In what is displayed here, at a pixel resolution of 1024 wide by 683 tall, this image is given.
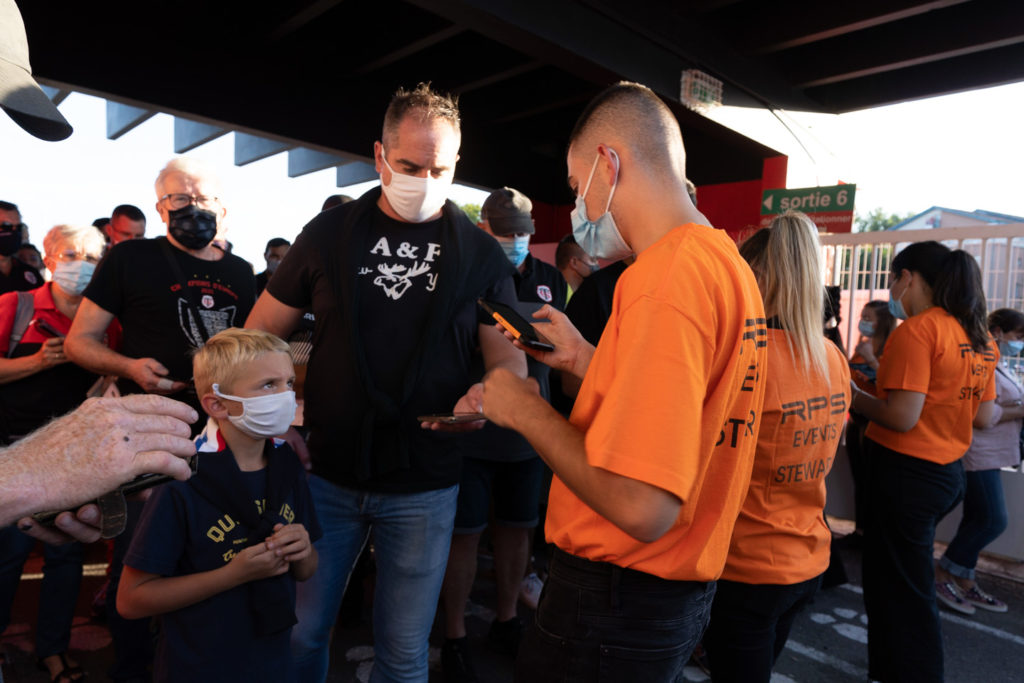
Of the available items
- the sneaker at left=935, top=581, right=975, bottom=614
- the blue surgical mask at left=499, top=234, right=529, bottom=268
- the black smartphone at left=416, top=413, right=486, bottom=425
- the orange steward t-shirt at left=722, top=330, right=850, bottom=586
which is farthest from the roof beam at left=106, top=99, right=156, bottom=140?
the sneaker at left=935, top=581, right=975, bottom=614

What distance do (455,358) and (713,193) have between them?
9.16 metres

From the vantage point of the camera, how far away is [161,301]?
265 cm

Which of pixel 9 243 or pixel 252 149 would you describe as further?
pixel 252 149

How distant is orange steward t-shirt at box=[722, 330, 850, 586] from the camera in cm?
186

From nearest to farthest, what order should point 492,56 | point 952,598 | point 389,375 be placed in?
point 389,375 → point 952,598 → point 492,56

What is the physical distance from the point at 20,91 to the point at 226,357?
956mm

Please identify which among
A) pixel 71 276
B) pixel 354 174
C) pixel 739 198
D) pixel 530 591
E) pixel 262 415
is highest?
pixel 354 174

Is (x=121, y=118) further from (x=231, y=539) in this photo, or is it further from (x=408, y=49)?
(x=231, y=539)

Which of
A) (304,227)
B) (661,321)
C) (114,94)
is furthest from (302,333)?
(114,94)

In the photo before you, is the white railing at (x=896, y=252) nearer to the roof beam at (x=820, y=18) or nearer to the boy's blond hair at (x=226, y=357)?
the roof beam at (x=820, y=18)

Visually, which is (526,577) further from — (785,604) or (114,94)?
(114,94)

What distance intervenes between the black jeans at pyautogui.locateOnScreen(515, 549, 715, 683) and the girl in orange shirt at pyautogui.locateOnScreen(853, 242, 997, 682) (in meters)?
1.95

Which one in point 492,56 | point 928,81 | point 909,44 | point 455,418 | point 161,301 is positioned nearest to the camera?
point 455,418

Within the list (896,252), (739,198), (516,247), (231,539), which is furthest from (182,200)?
(739,198)
